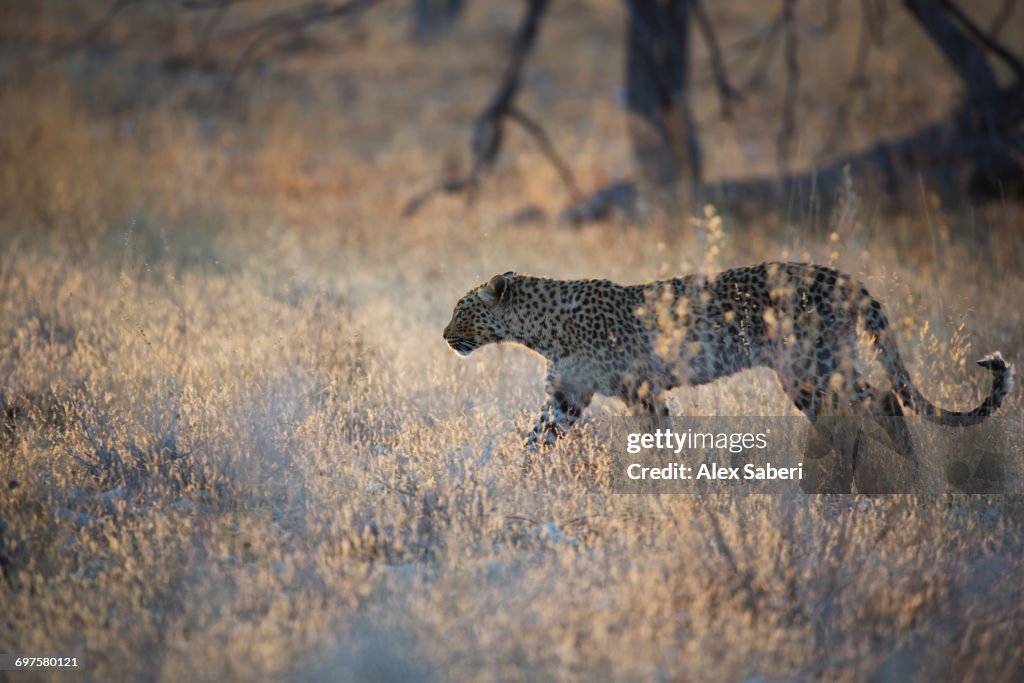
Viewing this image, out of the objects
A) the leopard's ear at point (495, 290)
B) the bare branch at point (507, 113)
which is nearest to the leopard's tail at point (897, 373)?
the leopard's ear at point (495, 290)

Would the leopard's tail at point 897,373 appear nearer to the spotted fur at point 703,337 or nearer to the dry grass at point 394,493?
the spotted fur at point 703,337

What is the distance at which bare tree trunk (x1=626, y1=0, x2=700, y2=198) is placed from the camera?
10508 mm

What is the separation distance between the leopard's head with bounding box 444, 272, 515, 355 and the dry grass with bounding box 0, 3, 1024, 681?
15.5 inches

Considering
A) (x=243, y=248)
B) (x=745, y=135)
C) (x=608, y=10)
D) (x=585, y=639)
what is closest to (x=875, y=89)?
(x=745, y=135)

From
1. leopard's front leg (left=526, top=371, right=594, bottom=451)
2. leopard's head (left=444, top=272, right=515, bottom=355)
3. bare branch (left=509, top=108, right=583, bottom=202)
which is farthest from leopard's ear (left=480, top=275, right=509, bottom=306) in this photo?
bare branch (left=509, top=108, right=583, bottom=202)

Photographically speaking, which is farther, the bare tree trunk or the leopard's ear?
the bare tree trunk

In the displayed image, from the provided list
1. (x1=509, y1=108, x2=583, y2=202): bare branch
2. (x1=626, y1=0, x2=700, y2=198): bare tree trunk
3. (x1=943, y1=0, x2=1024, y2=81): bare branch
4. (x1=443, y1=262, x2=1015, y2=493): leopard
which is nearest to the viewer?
(x1=443, y1=262, x2=1015, y2=493): leopard

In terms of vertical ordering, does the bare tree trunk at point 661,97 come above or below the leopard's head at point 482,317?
above

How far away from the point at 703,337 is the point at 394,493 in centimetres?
170

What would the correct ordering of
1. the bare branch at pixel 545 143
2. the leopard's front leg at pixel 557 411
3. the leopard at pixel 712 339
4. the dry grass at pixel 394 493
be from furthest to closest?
the bare branch at pixel 545 143 → the leopard's front leg at pixel 557 411 → the leopard at pixel 712 339 → the dry grass at pixel 394 493

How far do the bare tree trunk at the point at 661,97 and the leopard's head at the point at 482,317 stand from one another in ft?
16.1

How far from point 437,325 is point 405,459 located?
2365mm

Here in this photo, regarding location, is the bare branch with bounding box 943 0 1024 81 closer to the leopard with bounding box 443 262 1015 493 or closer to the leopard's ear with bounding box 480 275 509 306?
the leopard with bounding box 443 262 1015 493

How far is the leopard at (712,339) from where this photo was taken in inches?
201
